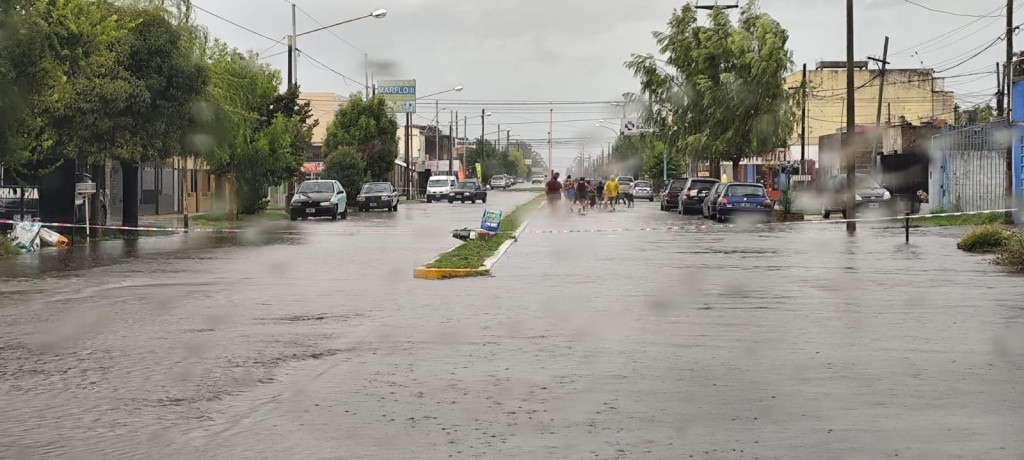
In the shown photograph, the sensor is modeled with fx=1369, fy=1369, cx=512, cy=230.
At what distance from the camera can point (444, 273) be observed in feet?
67.4

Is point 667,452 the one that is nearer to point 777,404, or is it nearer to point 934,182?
point 777,404

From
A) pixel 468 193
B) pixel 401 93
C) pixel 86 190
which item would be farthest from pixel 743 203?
pixel 401 93

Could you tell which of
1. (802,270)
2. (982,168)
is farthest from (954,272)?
(982,168)

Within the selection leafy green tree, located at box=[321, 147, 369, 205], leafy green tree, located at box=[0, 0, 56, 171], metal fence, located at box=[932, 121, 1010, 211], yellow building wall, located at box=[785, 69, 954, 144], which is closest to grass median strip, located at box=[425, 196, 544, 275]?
leafy green tree, located at box=[0, 0, 56, 171]

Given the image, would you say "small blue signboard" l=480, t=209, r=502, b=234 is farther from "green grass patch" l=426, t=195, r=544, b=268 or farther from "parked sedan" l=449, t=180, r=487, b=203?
"parked sedan" l=449, t=180, r=487, b=203

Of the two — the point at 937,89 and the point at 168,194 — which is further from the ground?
the point at 937,89

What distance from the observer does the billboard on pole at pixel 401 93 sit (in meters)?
95.9

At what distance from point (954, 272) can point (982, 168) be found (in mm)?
25078

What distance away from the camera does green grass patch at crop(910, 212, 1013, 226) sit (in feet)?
126

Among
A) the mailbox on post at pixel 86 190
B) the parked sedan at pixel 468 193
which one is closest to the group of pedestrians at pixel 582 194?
the parked sedan at pixel 468 193

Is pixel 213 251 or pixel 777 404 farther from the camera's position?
pixel 213 251

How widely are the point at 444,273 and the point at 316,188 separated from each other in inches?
1258

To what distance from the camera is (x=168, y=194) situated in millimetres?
57531

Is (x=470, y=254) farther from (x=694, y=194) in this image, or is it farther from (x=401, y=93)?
(x=401, y=93)
